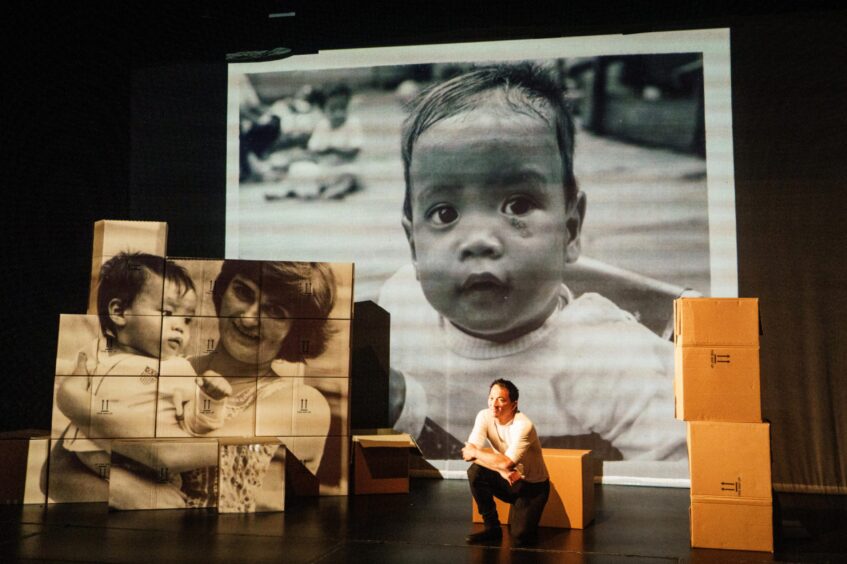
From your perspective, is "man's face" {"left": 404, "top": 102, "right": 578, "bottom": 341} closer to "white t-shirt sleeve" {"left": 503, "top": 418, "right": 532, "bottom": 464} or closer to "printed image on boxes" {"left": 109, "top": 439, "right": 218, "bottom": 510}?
"white t-shirt sleeve" {"left": 503, "top": 418, "right": 532, "bottom": 464}

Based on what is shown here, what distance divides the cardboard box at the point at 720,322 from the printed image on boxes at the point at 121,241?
3.13 metres

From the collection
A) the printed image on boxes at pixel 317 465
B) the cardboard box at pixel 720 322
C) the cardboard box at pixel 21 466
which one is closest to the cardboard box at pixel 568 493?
the cardboard box at pixel 720 322

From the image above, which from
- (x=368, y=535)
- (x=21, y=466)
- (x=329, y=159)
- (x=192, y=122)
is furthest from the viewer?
(x=192, y=122)

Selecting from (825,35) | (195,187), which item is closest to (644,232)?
(825,35)

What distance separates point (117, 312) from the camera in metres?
5.17

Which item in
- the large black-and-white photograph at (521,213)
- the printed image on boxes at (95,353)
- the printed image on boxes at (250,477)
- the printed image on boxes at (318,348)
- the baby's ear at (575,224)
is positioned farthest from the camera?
the baby's ear at (575,224)

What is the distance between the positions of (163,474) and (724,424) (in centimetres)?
306

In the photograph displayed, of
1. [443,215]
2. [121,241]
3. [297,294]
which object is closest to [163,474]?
[297,294]

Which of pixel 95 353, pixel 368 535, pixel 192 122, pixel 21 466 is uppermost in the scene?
pixel 192 122

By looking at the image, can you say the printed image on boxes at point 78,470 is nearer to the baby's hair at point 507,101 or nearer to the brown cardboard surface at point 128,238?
the brown cardboard surface at point 128,238

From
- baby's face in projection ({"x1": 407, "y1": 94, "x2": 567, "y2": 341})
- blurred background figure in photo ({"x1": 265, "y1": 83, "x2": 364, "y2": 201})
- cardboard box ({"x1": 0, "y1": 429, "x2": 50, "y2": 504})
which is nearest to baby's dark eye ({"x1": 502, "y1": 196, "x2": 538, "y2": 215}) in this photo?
baby's face in projection ({"x1": 407, "y1": 94, "x2": 567, "y2": 341})

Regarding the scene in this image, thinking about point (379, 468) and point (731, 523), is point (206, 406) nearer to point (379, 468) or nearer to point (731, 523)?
point (379, 468)

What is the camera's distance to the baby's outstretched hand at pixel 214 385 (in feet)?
17.1

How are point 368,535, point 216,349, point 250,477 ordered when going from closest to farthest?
point 368,535 → point 250,477 → point 216,349
